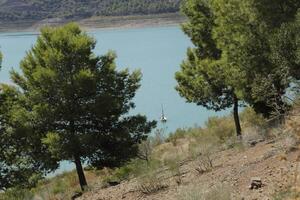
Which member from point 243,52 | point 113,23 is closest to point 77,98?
point 243,52

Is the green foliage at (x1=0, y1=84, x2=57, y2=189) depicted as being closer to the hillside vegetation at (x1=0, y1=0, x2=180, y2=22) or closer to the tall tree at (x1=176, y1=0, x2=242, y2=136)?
the tall tree at (x1=176, y1=0, x2=242, y2=136)

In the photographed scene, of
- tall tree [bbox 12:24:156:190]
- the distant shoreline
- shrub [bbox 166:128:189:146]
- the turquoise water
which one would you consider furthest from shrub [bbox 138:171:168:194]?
the distant shoreline

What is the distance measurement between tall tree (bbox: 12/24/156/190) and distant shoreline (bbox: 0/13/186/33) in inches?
4075

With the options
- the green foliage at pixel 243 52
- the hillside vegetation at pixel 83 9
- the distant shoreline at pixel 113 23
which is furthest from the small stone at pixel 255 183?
the hillside vegetation at pixel 83 9

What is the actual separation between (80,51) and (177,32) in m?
97.5

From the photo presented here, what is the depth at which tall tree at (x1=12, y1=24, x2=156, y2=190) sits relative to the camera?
852 inches

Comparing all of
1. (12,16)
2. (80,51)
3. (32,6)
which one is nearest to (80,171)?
(80,51)

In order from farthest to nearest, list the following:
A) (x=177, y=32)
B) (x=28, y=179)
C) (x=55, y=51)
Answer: (x=177, y=32) < (x=55, y=51) < (x=28, y=179)

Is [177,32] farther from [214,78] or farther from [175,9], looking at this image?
[214,78]

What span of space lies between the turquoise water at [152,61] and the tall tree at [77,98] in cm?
511

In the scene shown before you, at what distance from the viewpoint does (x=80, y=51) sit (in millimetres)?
22250

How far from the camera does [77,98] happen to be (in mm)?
22250

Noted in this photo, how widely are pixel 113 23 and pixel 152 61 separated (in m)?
65.0

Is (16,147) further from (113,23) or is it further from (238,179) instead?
(113,23)
